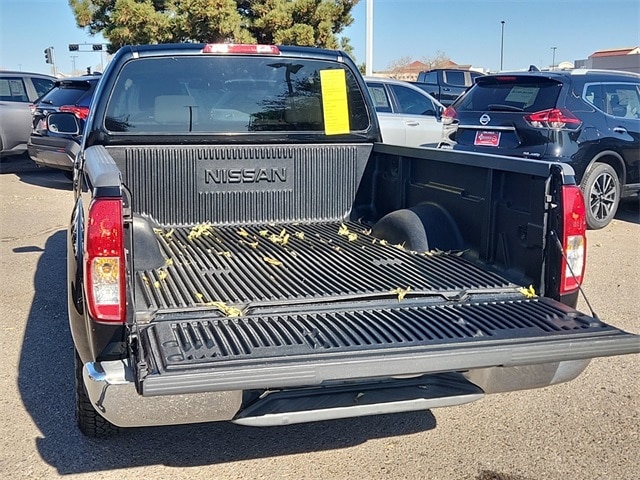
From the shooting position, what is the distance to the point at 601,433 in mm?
3564

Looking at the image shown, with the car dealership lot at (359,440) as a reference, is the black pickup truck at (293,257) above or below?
above

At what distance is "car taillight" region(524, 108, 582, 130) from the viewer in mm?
7781

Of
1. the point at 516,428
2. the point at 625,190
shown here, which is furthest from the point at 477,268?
the point at 625,190

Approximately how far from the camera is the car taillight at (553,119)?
778 cm

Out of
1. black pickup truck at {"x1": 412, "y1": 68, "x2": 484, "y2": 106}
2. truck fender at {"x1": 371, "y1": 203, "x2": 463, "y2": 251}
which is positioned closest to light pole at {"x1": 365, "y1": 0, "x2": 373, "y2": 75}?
black pickup truck at {"x1": 412, "y1": 68, "x2": 484, "y2": 106}

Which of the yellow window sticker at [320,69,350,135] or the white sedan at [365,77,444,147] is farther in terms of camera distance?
the white sedan at [365,77,444,147]

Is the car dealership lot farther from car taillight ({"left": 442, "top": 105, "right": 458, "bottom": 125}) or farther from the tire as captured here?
car taillight ({"left": 442, "top": 105, "right": 458, "bottom": 125})

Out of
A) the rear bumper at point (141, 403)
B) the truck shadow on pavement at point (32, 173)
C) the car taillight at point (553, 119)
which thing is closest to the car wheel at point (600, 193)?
the car taillight at point (553, 119)

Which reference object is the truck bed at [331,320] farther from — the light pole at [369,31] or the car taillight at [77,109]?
the light pole at [369,31]

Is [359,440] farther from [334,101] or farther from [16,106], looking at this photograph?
[16,106]

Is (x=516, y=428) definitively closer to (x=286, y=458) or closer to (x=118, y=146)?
(x=286, y=458)

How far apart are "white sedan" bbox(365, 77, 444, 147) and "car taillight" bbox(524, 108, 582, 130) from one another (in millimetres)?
3245

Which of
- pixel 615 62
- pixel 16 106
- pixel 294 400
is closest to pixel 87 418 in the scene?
pixel 294 400

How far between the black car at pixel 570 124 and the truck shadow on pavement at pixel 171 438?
5017 millimetres
